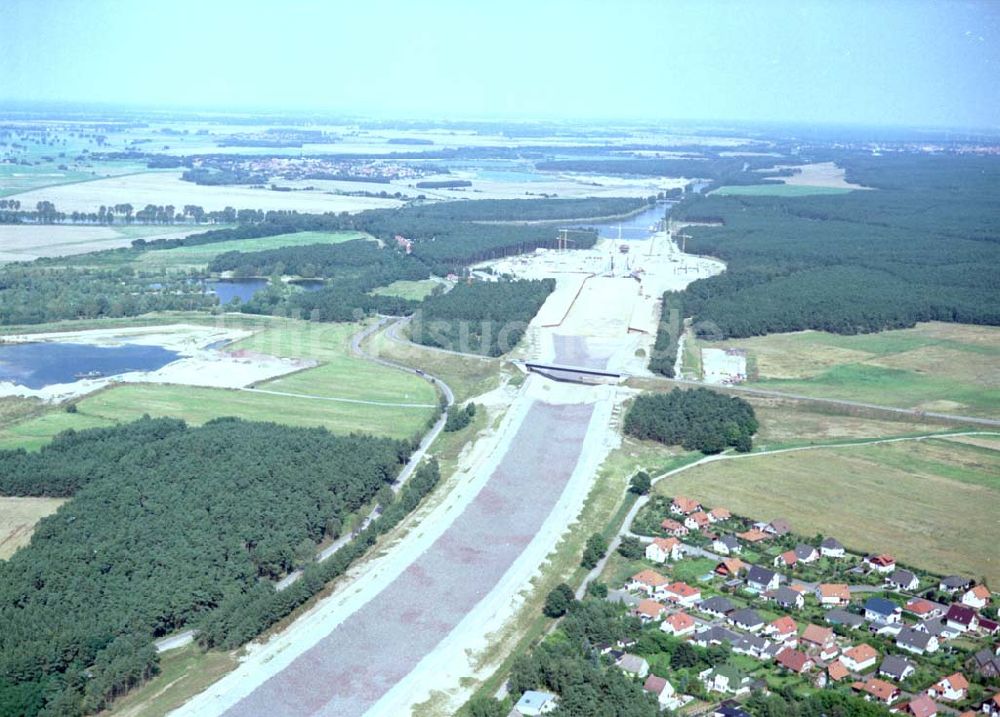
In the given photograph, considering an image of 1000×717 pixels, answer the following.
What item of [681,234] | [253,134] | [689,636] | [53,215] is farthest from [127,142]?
[689,636]

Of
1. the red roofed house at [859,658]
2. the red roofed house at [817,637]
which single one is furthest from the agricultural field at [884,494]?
the red roofed house at [859,658]

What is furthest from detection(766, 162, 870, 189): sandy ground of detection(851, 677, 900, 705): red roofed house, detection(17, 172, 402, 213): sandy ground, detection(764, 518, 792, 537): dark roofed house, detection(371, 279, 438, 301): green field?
detection(851, 677, 900, 705): red roofed house

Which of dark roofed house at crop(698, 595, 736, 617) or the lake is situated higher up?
the lake

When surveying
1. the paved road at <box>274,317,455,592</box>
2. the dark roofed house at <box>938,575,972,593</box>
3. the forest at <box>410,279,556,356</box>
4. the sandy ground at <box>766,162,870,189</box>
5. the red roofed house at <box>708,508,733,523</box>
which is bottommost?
the paved road at <box>274,317,455,592</box>

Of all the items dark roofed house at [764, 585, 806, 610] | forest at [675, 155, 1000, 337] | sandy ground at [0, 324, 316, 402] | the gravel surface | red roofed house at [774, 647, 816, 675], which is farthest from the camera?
forest at [675, 155, 1000, 337]

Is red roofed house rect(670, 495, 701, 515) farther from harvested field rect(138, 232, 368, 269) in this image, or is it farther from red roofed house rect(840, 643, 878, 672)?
harvested field rect(138, 232, 368, 269)

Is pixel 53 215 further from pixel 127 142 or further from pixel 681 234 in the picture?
pixel 127 142

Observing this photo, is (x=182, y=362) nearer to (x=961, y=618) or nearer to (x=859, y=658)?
(x=859, y=658)
